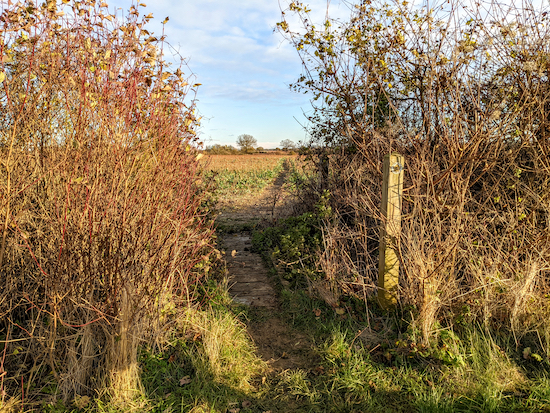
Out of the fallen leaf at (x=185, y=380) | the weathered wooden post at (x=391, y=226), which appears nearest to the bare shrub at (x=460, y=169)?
the weathered wooden post at (x=391, y=226)

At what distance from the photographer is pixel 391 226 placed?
4430mm

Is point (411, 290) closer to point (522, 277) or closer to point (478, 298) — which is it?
point (478, 298)

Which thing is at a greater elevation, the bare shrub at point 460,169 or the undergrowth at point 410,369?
the bare shrub at point 460,169

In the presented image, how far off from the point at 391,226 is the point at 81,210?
333 cm

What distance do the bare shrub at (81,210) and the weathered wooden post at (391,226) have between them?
2403mm

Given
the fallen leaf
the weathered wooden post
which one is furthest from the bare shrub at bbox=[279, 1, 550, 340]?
the fallen leaf

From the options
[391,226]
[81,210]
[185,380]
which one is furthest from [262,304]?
[81,210]

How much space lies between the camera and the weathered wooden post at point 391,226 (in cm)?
444

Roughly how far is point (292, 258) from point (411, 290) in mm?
2561

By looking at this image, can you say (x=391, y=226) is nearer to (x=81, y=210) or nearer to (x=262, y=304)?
(x=262, y=304)

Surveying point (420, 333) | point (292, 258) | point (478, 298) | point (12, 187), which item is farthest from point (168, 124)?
point (478, 298)

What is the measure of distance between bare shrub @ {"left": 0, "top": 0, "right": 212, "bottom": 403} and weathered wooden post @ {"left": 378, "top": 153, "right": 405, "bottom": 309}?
240 centimetres

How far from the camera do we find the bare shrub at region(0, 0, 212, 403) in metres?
3.51

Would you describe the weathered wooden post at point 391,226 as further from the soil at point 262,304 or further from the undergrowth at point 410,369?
the soil at point 262,304
